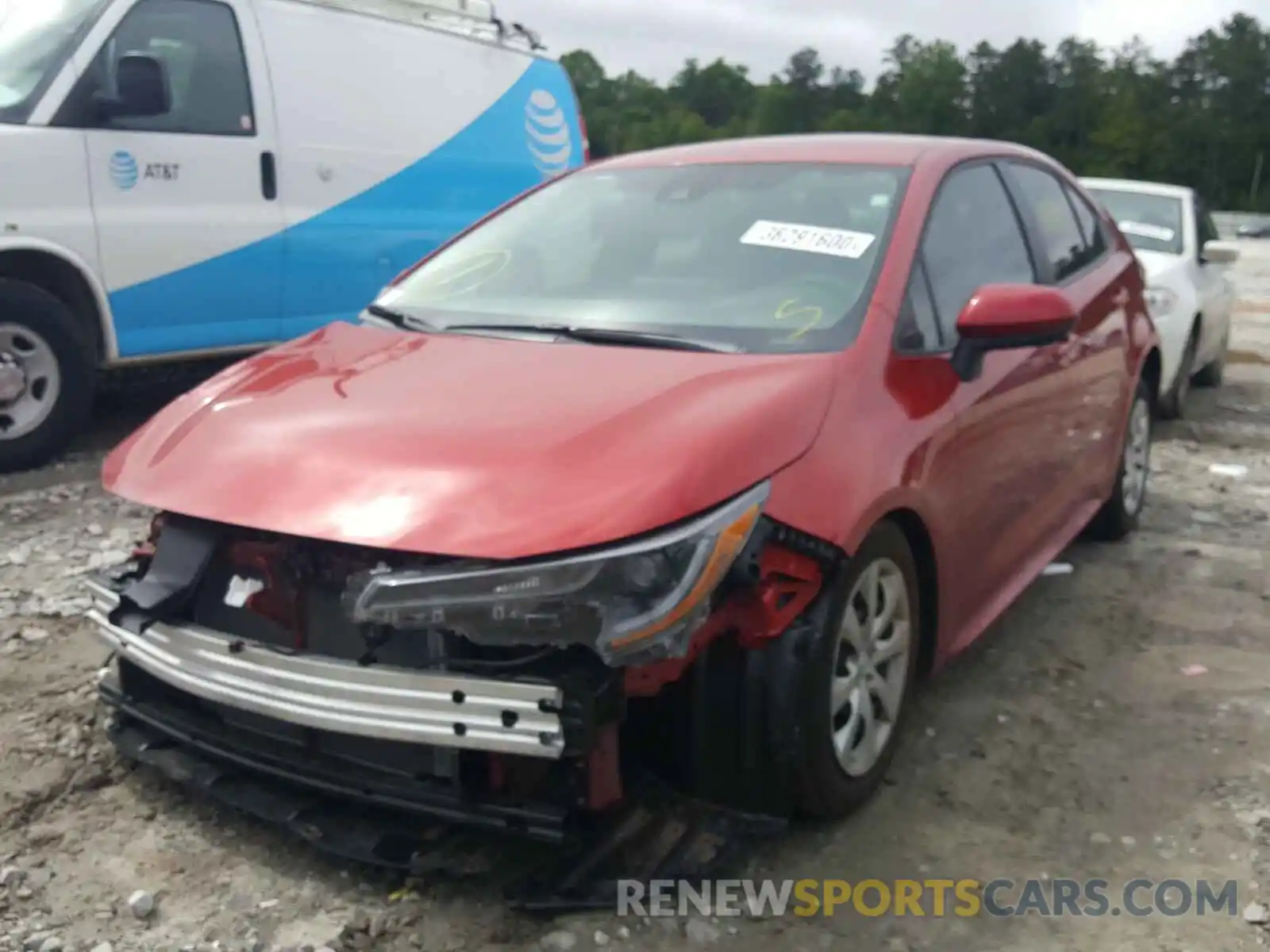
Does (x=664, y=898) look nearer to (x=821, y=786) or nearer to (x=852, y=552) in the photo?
(x=821, y=786)

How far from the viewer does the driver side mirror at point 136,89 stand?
18.6 ft

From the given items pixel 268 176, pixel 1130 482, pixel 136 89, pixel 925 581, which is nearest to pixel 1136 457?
pixel 1130 482

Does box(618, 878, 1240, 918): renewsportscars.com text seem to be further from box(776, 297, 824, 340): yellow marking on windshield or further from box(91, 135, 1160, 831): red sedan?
box(776, 297, 824, 340): yellow marking on windshield

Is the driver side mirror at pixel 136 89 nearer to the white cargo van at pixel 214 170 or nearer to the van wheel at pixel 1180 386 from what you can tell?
the white cargo van at pixel 214 170

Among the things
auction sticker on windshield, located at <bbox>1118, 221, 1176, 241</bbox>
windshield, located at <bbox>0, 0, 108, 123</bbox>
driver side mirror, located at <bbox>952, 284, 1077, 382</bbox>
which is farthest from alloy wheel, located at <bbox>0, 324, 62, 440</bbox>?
auction sticker on windshield, located at <bbox>1118, 221, 1176, 241</bbox>

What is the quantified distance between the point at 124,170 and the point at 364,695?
4.17 metres

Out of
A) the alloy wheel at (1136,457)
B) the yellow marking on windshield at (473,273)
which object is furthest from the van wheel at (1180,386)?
the yellow marking on windshield at (473,273)

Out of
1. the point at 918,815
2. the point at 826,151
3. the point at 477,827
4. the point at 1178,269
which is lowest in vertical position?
the point at 918,815

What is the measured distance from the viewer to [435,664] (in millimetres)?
2541

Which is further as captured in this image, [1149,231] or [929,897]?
[1149,231]

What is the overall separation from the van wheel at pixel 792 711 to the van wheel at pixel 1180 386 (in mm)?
5515

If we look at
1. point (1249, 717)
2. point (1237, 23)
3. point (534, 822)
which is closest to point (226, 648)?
point (534, 822)

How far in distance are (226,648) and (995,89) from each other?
9185 cm

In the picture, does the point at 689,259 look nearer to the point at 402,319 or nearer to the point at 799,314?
the point at 799,314
